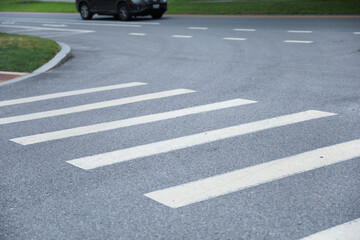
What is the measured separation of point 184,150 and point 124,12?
1916cm

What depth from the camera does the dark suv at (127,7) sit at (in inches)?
909

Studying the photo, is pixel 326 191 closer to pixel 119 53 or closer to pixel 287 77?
pixel 287 77

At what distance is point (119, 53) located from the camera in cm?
1313

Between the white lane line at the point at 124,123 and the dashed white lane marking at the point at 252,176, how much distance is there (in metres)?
2.12

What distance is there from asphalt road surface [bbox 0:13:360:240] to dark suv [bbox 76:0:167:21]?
12223 mm

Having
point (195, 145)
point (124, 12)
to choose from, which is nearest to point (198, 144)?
point (195, 145)

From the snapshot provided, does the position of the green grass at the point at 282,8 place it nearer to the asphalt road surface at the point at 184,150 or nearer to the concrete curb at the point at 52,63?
the asphalt road surface at the point at 184,150

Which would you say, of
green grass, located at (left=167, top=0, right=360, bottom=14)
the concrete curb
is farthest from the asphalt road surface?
green grass, located at (left=167, top=0, right=360, bottom=14)

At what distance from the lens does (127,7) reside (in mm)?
23250

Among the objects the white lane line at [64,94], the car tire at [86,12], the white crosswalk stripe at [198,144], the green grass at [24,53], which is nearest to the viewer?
the white crosswalk stripe at [198,144]

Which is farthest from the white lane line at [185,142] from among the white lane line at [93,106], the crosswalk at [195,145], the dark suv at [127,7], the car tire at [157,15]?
the car tire at [157,15]

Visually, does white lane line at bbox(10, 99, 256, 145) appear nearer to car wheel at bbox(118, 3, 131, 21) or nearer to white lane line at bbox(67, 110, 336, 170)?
white lane line at bbox(67, 110, 336, 170)

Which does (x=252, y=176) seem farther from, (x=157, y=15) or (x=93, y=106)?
(x=157, y=15)

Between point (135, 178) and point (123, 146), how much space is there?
3.29 ft
